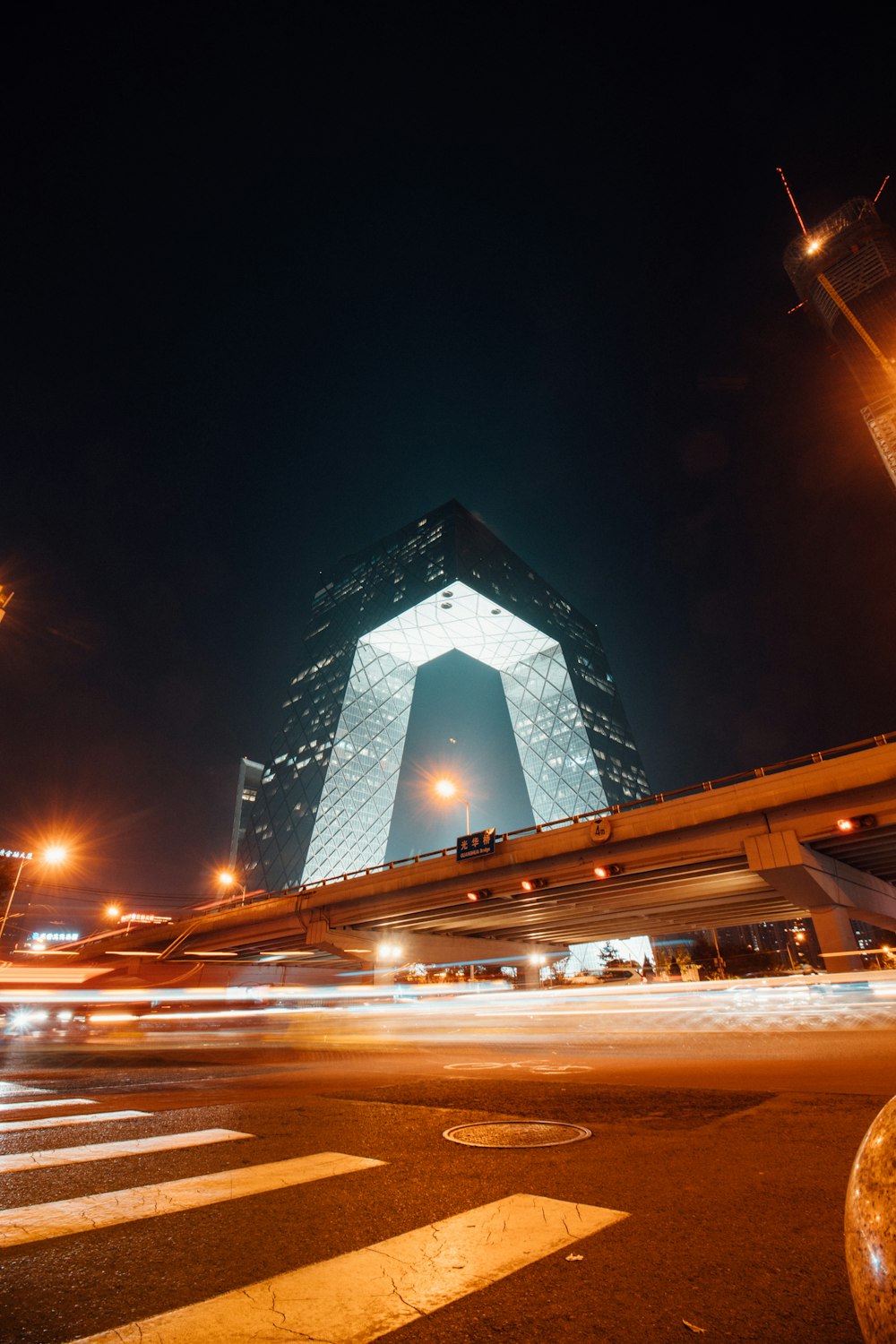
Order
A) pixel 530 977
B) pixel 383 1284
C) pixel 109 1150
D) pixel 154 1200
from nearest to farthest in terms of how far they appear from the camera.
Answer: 1. pixel 383 1284
2. pixel 154 1200
3. pixel 109 1150
4. pixel 530 977

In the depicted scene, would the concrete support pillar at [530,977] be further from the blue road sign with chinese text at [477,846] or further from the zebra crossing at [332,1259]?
the zebra crossing at [332,1259]

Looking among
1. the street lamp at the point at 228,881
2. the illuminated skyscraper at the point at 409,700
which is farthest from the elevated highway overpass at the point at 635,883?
the illuminated skyscraper at the point at 409,700

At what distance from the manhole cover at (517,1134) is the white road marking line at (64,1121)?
2.97 m

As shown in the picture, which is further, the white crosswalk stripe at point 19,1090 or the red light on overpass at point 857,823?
the red light on overpass at point 857,823

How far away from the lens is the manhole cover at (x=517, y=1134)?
13.3ft

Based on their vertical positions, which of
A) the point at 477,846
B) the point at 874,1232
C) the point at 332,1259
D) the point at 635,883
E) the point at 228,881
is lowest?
the point at 332,1259

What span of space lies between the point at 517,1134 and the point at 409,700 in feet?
300

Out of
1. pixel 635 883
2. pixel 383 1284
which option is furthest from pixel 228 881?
pixel 383 1284

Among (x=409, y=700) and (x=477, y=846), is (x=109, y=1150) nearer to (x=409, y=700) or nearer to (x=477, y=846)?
(x=477, y=846)

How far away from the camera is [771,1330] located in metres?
1.76

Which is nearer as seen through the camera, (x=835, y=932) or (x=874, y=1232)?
(x=874, y=1232)

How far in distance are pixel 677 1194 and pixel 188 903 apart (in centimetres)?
11908

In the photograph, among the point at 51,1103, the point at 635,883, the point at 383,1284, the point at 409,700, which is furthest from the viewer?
the point at 409,700

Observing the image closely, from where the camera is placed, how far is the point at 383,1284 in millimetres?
2066
